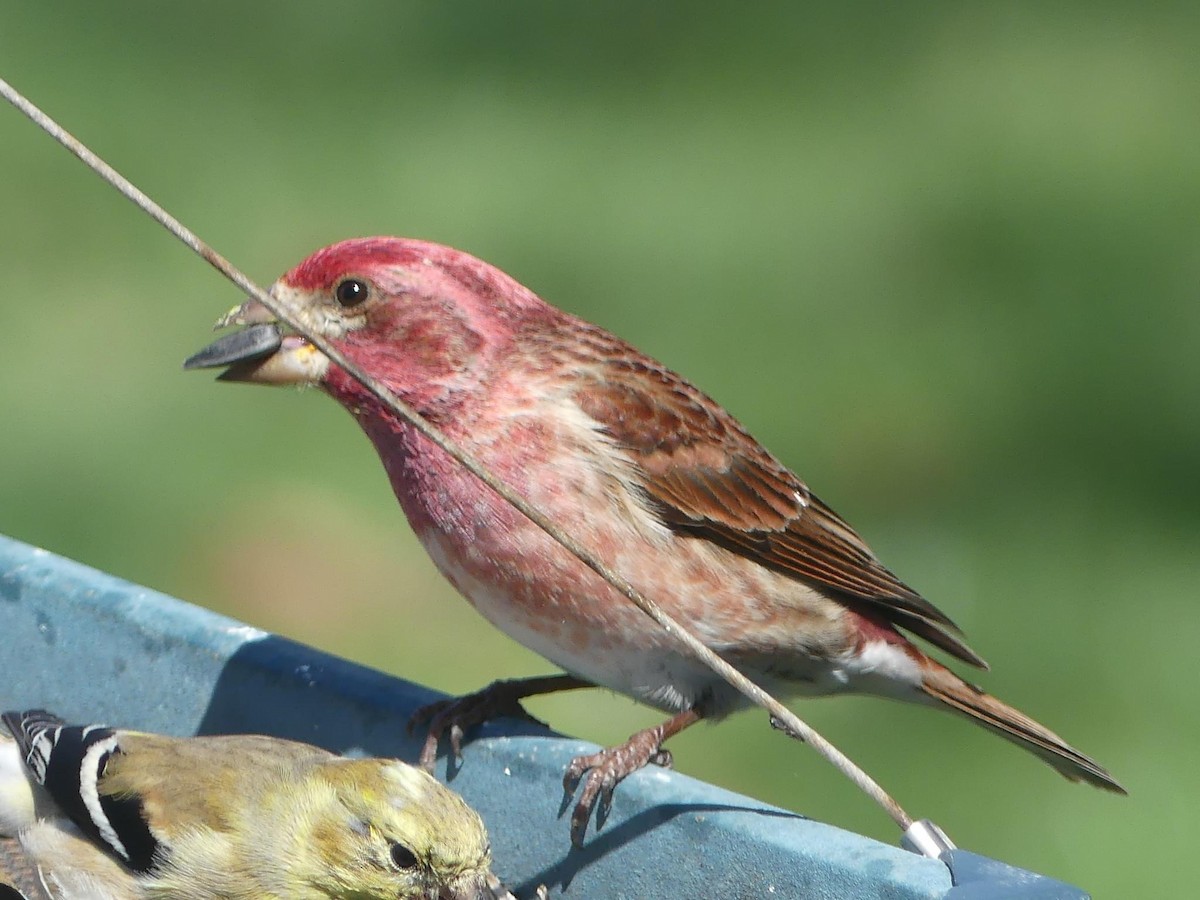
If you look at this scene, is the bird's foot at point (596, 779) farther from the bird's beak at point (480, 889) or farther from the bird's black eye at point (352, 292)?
the bird's black eye at point (352, 292)

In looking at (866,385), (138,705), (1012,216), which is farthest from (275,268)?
(138,705)

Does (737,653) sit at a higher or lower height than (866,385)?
lower

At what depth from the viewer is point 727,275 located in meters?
8.71

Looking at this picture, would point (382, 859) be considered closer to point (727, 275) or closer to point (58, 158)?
point (727, 275)

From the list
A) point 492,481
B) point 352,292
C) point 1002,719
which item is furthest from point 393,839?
point 1002,719

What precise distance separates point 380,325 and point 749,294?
4600mm

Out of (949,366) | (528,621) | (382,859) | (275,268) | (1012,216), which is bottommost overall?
(382,859)

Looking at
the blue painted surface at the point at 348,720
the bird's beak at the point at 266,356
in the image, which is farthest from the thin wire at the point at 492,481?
the bird's beak at the point at 266,356

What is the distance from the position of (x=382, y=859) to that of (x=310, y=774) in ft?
0.67

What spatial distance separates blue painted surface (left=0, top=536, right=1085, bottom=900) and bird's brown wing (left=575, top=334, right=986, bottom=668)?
0.71 meters

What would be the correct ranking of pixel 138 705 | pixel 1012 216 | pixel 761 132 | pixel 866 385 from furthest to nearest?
pixel 761 132 → pixel 1012 216 → pixel 866 385 → pixel 138 705

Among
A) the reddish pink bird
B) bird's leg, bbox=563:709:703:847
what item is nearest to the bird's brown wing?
the reddish pink bird

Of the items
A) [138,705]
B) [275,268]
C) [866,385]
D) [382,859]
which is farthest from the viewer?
[275,268]

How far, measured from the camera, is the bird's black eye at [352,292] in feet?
13.4
